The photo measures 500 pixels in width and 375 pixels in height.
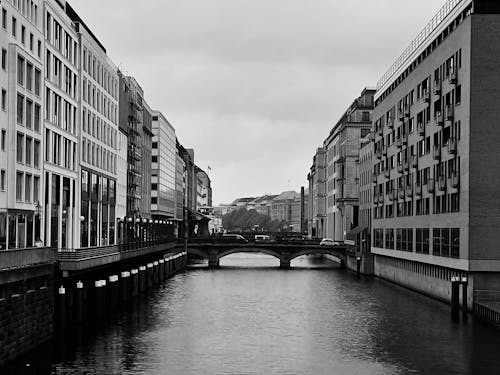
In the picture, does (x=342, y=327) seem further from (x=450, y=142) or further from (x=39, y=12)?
(x=39, y=12)

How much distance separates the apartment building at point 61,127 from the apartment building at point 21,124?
4.48m

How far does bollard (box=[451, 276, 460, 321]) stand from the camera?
227ft

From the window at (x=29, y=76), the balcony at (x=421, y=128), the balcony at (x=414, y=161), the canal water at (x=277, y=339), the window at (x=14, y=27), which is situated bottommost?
the canal water at (x=277, y=339)

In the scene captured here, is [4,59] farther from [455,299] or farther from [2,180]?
[455,299]

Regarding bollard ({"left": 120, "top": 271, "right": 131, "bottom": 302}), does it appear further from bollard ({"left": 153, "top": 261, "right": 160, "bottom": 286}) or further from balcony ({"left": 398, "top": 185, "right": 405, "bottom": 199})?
balcony ({"left": 398, "top": 185, "right": 405, "bottom": 199})

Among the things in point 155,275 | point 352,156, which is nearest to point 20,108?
point 155,275

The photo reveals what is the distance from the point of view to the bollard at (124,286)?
83825 mm

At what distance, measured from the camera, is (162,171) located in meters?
173

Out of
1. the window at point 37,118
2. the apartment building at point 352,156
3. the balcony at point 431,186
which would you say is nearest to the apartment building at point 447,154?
the balcony at point 431,186

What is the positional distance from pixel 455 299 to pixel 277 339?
17516mm

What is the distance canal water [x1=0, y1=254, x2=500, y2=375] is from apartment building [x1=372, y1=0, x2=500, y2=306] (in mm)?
5076

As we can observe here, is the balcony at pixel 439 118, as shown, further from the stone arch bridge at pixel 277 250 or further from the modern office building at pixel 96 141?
the stone arch bridge at pixel 277 250

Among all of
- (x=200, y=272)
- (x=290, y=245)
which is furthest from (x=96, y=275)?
(x=290, y=245)

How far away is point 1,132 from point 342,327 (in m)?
29.3
